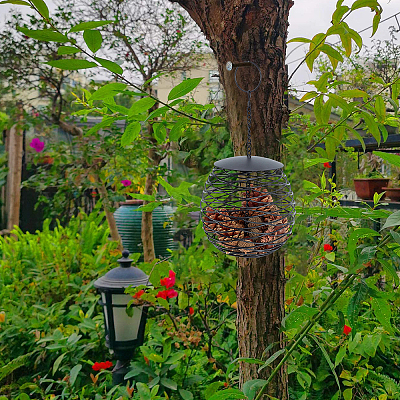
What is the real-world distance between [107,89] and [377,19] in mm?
678

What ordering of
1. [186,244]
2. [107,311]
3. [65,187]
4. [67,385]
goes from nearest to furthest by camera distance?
[67,385]
[107,311]
[65,187]
[186,244]

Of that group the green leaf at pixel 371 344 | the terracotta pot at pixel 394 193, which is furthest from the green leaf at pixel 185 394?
the terracotta pot at pixel 394 193

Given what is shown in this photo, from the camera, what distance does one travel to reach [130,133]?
1022 millimetres

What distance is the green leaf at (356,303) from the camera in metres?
0.80

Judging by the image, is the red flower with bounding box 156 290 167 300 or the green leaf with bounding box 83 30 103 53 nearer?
the green leaf with bounding box 83 30 103 53

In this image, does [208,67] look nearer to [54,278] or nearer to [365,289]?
[54,278]

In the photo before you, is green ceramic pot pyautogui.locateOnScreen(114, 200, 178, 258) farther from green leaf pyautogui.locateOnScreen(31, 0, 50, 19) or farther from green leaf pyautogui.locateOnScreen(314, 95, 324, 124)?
green leaf pyautogui.locateOnScreen(31, 0, 50, 19)

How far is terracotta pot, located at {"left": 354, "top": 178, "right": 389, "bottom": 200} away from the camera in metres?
3.24

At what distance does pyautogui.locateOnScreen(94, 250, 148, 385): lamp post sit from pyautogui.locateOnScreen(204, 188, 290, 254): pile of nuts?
1.17 meters

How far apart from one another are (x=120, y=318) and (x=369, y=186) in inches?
89.2

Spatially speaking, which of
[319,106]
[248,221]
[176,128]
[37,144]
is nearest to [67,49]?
[176,128]

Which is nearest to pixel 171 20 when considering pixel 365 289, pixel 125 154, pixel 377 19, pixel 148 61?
pixel 148 61

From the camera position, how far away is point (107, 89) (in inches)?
34.0

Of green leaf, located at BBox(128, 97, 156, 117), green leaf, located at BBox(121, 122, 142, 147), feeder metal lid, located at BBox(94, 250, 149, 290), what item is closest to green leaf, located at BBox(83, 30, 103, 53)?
green leaf, located at BBox(128, 97, 156, 117)
